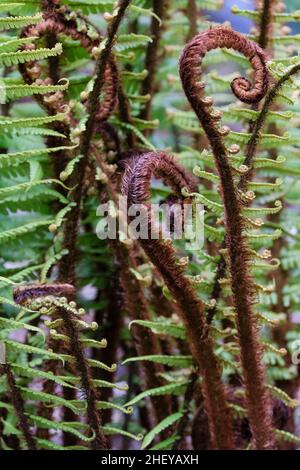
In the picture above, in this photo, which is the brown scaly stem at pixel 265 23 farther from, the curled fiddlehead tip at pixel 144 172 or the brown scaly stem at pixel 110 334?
the brown scaly stem at pixel 110 334

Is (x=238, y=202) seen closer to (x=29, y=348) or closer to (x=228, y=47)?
(x=228, y=47)

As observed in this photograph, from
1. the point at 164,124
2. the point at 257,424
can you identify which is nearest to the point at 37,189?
the point at 257,424

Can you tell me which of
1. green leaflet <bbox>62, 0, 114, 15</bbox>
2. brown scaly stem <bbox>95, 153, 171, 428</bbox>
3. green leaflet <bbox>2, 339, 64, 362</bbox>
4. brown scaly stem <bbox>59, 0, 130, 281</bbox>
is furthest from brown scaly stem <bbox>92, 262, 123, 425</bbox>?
green leaflet <bbox>62, 0, 114, 15</bbox>

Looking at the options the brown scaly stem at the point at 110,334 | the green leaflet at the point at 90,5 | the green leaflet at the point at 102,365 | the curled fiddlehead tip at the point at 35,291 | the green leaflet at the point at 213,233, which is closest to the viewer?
the curled fiddlehead tip at the point at 35,291

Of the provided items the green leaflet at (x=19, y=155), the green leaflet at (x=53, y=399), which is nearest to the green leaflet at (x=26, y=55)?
the green leaflet at (x=19, y=155)

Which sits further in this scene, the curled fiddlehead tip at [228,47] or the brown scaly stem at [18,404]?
the brown scaly stem at [18,404]

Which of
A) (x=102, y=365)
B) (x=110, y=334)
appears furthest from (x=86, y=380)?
(x=110, y=334)

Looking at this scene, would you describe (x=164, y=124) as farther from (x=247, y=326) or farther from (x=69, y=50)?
(x=247, y=326)

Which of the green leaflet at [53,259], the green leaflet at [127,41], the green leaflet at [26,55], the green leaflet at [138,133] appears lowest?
the green leaflet at [53,259]
